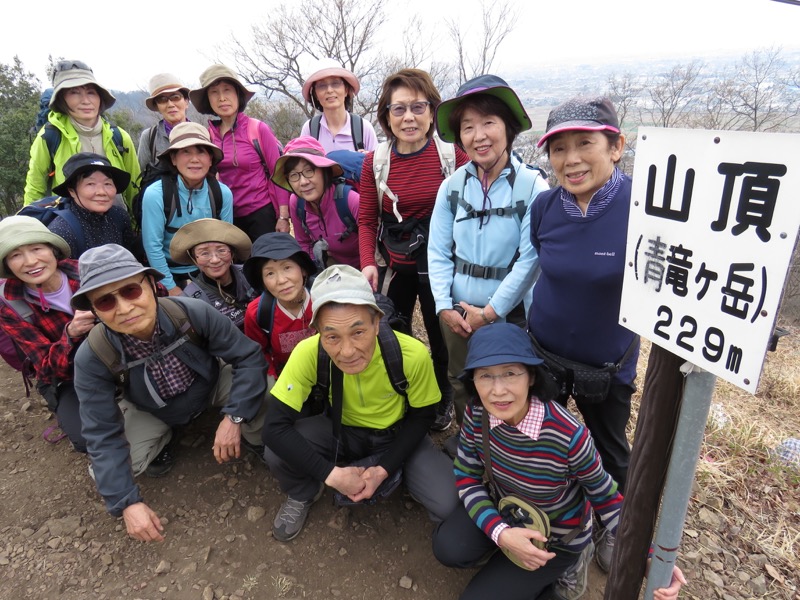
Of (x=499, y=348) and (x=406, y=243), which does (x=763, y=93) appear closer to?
(x=406, y=243)

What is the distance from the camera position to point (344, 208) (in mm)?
3789

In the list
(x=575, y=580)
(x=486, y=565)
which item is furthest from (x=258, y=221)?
(x=575, y=580)

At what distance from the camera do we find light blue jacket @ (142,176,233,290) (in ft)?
12.7

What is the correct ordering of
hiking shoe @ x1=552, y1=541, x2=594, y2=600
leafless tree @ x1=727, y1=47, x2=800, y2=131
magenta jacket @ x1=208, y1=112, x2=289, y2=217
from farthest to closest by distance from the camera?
leafless tree @ x1=727, y1=47, x2=800, y2=131, magenta jacket @ x1=208, y1=112, x2=289, y2=217, hiking shoe @ x1=552, y1=541, x2=594, y2=600

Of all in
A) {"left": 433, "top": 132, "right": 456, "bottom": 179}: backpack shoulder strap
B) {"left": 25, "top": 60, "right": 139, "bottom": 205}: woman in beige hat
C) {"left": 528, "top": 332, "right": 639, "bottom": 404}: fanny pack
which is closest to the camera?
{"left": 528, "top": 332, "right": 639, "bottom": 404}: fanny pack

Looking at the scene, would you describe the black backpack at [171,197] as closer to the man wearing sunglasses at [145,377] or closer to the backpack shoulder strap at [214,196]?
the backpack shoulder strap at [214,196]

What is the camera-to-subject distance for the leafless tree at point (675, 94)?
23.2 metres

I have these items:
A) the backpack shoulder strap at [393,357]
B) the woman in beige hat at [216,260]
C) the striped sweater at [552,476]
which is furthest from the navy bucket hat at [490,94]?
the woman in beige hat at [216,260]

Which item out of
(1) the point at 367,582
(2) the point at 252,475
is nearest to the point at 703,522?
(1) the point at 367,582

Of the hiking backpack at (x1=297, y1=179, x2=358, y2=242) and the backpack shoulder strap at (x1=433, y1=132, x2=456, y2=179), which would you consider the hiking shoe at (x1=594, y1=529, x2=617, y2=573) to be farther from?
the hiking backpack at (x1=297, y1=179, x2=358, y2=242)

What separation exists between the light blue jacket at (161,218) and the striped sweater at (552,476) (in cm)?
297

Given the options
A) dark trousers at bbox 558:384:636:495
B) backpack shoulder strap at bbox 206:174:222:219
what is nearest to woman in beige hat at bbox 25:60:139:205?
backpack shoulder strap at bbox 206:174:222:219

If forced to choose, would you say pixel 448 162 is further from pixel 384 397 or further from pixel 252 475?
pixel 252 475

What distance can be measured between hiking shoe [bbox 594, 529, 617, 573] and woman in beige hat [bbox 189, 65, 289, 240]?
12.6ft
